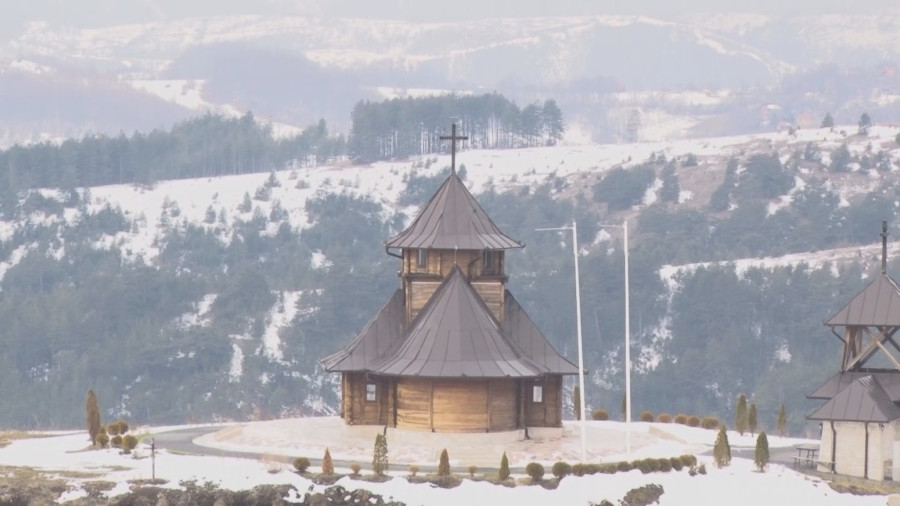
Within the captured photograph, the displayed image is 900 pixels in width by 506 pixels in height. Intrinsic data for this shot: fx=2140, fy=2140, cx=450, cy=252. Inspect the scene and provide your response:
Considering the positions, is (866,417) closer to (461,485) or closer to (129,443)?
(461,485)

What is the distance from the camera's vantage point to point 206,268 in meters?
184

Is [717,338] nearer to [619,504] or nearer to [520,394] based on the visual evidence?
[520,394]

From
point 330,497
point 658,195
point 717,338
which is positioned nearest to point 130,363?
point 717,338

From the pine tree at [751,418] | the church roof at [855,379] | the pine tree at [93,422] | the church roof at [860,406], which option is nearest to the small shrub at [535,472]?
the church roof at [860,406]

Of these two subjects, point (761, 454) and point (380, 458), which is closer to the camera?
point (380, 458)

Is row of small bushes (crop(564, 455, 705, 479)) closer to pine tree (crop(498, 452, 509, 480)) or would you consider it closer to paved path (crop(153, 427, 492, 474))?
pine tree (crop(498, 452, 509, 480))

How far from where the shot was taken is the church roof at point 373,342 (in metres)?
67.0

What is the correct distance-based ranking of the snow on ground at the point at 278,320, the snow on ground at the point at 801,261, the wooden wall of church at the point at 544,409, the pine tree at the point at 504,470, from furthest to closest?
the snow on ground at the point at 801,261 → the snow on ground at the point at 278,320 → the wooden wall of church at the point at 544,409 → the pine tree at the point at 504,470

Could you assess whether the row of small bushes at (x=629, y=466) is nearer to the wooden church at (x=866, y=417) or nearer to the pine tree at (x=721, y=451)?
the pine tree at (x=721, y=451)

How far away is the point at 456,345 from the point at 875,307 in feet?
42.2

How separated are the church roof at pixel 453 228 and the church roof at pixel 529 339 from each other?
2.28 meters

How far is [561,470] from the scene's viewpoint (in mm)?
56281

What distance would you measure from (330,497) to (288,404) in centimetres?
9216

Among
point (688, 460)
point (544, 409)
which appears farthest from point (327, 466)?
point (544, 409)
